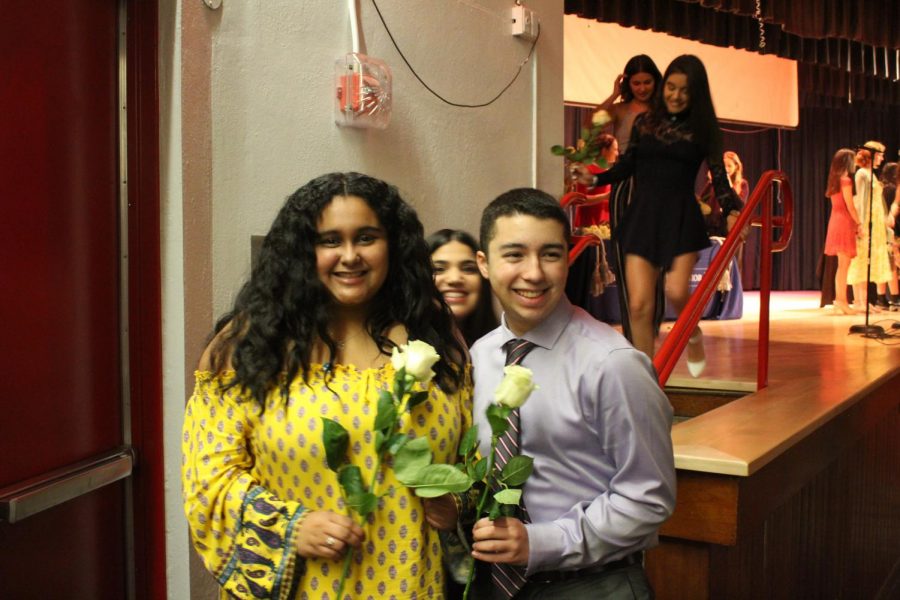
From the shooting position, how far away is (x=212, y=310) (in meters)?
2.56

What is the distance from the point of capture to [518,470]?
4.60 ft

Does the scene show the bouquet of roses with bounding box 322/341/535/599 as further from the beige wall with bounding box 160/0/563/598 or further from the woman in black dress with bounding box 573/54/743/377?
the woman in black dress with bounding box 573/54/743/377

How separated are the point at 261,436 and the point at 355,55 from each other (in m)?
1.86

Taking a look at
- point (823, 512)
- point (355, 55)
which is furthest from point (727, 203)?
point (355, 55)

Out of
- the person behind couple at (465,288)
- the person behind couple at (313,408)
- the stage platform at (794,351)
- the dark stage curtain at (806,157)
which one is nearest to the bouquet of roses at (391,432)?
the person behind couple at (313,408)

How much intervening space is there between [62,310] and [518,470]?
4.20 ft

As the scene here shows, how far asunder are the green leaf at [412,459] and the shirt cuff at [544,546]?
291 millimetres

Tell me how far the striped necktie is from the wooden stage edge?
3.20 ft

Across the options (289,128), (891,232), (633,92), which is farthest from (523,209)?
(891,232)

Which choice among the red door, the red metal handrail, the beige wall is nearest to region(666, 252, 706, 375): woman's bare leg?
the red metal handrail

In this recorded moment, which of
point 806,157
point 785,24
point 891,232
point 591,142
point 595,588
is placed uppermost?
point 785,24

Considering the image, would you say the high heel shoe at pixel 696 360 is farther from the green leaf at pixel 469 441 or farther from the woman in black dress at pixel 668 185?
the green leaf at pixel 469 441

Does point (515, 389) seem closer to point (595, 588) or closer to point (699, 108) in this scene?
point (595, 588)

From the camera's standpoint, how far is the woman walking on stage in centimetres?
981
